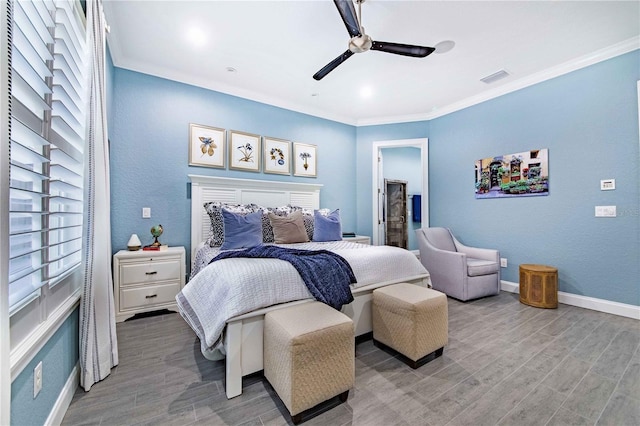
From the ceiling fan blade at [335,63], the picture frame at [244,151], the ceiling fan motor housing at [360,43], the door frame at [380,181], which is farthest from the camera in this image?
the door frame at [380,181]

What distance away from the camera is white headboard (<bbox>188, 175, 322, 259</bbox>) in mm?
3332

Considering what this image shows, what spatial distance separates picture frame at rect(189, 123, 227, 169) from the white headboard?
276mm

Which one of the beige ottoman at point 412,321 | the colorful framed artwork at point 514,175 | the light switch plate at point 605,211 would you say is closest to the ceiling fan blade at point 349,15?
the beige ottoman at point 412,321

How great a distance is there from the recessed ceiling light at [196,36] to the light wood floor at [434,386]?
292 cm

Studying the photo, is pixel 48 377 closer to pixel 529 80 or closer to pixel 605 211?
pixel 605 211

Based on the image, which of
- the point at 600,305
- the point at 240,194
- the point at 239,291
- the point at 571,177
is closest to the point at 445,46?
the point at 571,177

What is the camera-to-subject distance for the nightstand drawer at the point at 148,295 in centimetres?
262

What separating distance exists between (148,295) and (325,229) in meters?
2.06

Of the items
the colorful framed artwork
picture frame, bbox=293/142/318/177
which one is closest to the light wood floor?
the colorful framed artwork

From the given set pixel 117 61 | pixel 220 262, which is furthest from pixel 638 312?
pixel 117 61

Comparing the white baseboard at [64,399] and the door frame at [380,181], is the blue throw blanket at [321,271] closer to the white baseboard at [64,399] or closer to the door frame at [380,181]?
the white baseboard at [64,399]

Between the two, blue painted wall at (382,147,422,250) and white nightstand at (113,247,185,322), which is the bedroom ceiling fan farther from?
blue painted wall at (382,147,422,250)

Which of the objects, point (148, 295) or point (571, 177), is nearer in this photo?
point (148, 295)

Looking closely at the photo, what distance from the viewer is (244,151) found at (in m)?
3.78
